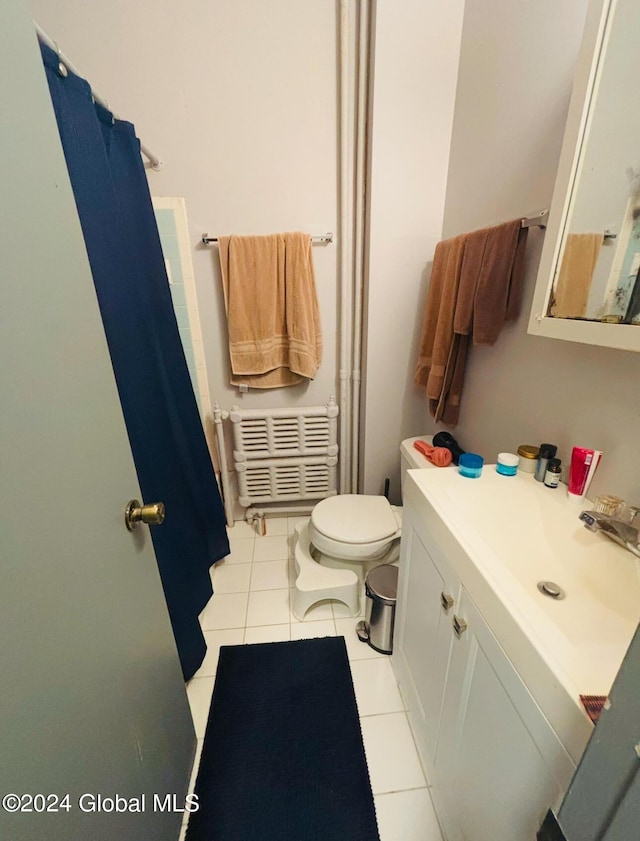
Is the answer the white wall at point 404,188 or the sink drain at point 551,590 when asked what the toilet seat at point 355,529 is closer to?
the white wall at point 404,188

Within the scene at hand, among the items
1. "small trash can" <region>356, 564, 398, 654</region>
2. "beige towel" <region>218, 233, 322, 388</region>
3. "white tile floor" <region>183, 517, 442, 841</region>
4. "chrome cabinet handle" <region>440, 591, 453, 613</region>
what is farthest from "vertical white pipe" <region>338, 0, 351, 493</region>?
"chrome cabinet handle" <region>440, 591, 453, 613</region>

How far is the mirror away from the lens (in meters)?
0.71

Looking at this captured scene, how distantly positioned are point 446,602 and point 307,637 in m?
0.88

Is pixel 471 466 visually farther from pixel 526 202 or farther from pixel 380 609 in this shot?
pixel 526 202

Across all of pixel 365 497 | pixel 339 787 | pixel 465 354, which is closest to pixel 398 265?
pixel 465 354

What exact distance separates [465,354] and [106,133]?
143 cm

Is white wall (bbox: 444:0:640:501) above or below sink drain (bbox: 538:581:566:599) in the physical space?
above

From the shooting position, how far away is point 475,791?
2.35 ft

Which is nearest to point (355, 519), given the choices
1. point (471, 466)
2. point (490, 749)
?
point (471, 466)

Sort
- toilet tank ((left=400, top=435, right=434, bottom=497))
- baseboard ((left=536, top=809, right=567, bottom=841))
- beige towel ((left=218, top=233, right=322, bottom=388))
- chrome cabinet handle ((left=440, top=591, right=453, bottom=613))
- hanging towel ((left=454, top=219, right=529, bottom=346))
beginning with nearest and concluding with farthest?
baseboard ((left=536, top=809, right=567, bottom=841)) < chrome cabinet handle ((left=440, top=591, right=453, bottom=613)) < hanging towel ((left=454, top=219, right=529, bottom=346)) < toilet tank ((left=400, top=435, right=434, bottom=497)) < beige towel ((left=218, top=233, right=322, bottom=388))

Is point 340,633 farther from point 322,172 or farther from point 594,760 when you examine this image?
point 322,172

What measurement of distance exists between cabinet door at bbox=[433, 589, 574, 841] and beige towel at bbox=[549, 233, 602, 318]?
0.74m

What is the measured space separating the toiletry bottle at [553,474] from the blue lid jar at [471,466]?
17cm

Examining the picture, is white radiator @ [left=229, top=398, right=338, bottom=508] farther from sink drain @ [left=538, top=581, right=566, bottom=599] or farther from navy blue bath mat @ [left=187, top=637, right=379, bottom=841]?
sink drain @ [left=538, top=581, right=566, bottom=599]
